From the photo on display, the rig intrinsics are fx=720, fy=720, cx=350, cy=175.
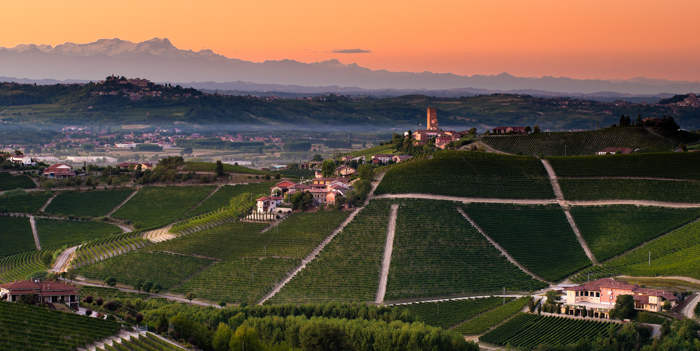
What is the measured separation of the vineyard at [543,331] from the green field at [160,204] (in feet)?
143

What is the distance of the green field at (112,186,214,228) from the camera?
257 ft

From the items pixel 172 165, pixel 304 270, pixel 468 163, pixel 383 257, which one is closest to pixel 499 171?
pixel 468 163

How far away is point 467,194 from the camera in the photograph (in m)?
68.1

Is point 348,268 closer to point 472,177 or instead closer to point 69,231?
point 472,177

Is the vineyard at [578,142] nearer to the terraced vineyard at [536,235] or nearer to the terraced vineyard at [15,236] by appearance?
the terraced vineyard at [536,235]

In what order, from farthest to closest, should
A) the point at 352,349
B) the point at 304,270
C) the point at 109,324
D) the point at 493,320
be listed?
the point at 304,270 → the point at 493,320 → the point at 352,349 → the point at 109,324

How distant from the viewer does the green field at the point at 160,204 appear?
257 feet

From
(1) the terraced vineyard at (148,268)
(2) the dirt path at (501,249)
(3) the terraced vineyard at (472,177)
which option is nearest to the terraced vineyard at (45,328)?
(1) the terraced vineyard at (148,268)

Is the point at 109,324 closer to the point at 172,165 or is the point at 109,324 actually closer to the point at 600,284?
the point at 600,284

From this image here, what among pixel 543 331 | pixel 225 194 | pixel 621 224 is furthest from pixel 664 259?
pixel 225 194

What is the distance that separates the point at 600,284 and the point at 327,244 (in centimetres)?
2223

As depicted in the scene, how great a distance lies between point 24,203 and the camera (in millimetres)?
79375

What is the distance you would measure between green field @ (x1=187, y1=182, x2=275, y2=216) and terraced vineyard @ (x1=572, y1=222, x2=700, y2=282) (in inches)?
1466

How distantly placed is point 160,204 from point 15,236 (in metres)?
16.8
